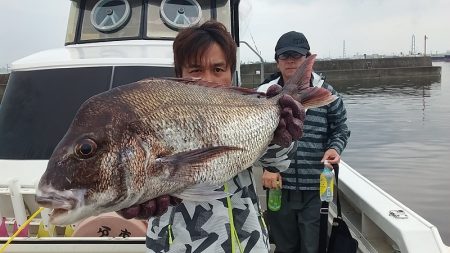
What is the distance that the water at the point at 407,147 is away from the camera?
10.3 metres

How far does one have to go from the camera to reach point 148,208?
5.87ft

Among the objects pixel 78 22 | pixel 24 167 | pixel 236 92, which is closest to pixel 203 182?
pixel 236 92

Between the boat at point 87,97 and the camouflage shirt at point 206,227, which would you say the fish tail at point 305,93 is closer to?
the camouflage shirt at point 206,227

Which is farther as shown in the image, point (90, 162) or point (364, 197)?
point (364, 197)

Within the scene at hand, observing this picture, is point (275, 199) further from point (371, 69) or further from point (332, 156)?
point (371, 69)

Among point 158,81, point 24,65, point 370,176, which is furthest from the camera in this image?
point 370,176

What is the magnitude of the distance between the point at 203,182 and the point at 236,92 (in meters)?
0.58

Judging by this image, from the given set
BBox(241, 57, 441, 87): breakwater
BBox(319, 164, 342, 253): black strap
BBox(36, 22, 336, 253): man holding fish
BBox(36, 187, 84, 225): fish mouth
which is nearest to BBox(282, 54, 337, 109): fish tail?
BBox(36, 22, 336, 253): man holding fish

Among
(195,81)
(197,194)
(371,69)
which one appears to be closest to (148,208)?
(197,194)

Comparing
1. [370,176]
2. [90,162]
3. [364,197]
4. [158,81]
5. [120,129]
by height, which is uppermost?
[158,81]

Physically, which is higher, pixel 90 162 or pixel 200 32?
pixel 200 32

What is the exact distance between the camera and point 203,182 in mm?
1814

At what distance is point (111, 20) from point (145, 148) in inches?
215

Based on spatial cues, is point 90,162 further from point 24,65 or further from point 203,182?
point 24,65
